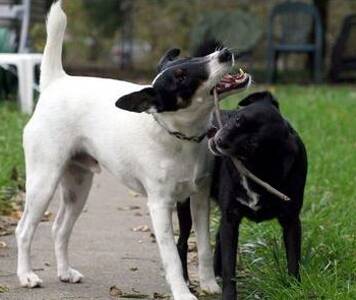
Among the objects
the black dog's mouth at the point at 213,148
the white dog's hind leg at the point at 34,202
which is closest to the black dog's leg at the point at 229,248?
the black dog's mouth at the point at 213,148

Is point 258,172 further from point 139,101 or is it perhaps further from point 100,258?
point 100,258

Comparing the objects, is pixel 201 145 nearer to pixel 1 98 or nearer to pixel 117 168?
pixel 117 168

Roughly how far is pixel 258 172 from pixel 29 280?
4.76 feet

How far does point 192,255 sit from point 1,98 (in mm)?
7355

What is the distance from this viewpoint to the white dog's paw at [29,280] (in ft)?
17.1

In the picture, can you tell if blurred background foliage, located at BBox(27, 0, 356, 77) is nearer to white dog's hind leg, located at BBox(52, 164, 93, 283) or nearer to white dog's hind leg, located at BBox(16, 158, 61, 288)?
white dog's hind leg, located at BBox(52, 164, 93, 283)

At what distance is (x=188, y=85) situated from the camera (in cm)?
458

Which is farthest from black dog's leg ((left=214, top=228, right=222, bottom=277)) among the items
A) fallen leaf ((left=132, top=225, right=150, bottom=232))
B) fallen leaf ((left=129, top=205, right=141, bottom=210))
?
fallen leaf ((left=129, top=205, right=141, bottom=210))

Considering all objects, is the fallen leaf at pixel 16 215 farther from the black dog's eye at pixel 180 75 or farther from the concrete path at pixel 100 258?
the black dog's eye at pixel 180 75

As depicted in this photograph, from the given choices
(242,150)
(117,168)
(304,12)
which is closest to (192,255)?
(117,168)

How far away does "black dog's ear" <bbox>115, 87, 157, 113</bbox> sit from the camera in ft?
15.0

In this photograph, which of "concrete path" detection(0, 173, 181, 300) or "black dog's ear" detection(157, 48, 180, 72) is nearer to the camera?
"black dog's ear" detection(157, 48, 180, 72)

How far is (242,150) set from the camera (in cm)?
449

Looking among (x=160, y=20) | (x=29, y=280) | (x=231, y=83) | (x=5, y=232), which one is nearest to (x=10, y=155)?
(x=5, y=232)
